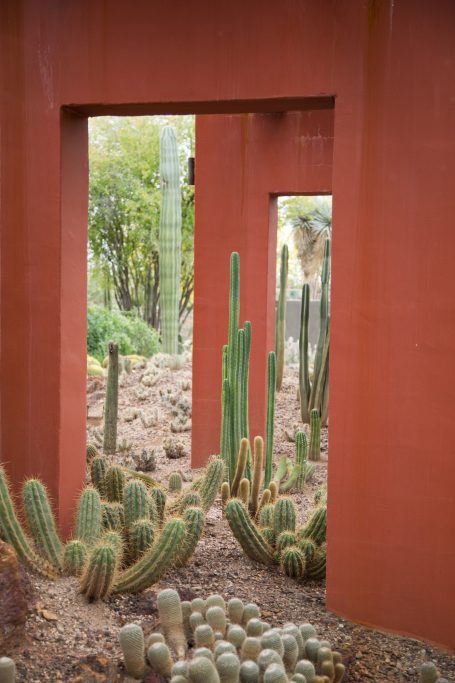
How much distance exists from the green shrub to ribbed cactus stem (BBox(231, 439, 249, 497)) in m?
10.6

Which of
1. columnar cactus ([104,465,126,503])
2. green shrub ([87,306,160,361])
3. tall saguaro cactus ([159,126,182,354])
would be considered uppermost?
tall saguaro cactus ([159,126,182,354])

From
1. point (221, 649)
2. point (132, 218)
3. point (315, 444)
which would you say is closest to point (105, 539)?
point (221, 649)

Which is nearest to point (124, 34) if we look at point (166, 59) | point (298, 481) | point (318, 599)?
point (166, 59)

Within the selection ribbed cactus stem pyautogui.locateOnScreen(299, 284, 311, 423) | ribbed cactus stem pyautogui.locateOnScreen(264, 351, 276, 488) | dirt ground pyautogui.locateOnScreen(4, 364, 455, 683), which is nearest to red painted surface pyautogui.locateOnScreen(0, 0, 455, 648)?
dirt ground pyautogui.locateOnScreen(4, 364, 455, 683)

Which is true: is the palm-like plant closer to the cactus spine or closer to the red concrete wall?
the cactus spine

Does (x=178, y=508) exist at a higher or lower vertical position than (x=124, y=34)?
lower

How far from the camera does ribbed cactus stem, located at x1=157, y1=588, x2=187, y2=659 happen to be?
3.90 m

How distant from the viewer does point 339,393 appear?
Answer: 4.74 metres

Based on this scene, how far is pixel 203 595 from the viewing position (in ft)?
16.0

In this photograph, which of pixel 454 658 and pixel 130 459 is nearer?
pixel 454 658

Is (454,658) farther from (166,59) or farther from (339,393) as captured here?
(166,59)

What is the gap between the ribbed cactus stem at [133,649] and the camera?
361 centimetres

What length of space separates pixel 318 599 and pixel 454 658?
86 centimetres

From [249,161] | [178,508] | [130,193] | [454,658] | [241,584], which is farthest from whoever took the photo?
[130,193]
